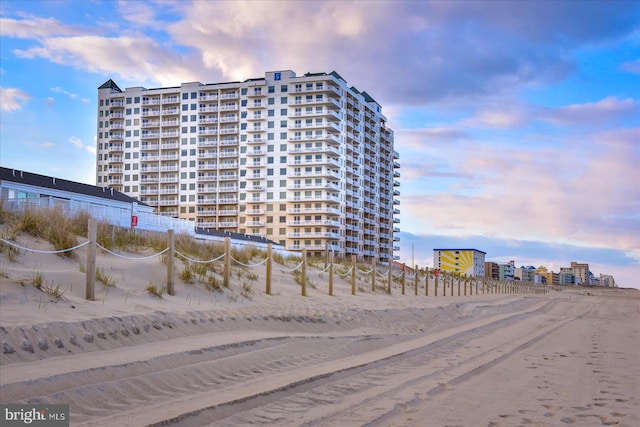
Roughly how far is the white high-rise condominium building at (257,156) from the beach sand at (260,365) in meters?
83.2

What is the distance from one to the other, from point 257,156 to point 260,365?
311ft

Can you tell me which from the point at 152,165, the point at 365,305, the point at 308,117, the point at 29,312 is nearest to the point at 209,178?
the point at 152,165

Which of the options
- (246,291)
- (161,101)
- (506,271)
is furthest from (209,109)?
(506,271)

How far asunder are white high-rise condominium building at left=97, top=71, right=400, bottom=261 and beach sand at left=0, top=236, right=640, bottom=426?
83.2 m

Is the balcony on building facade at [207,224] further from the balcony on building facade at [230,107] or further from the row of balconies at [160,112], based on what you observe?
the row of balconies at [160,112]

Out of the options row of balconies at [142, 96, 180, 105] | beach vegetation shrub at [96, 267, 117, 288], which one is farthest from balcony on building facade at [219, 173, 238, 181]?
beach vegetation shrub at [96, 267, 117, 288]

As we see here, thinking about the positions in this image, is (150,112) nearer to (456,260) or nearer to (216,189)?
(216,189)

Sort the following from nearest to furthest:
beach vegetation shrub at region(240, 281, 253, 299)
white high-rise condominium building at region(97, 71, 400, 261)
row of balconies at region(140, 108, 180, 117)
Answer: beach vegetation shrub at region(240, 281, 253, 299)
white high-rise condominium building at region(97, 71, 400, 261)
row of balconies at region(140, 108, 180, 117)

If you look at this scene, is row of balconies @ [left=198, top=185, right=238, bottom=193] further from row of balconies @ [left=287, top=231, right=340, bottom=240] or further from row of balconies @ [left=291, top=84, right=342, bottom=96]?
row of balconies @ [left=291, top=84, right=342, bottom=96]

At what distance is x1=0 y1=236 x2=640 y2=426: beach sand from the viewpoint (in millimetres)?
5988

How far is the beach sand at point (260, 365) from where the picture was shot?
5988 millimetres

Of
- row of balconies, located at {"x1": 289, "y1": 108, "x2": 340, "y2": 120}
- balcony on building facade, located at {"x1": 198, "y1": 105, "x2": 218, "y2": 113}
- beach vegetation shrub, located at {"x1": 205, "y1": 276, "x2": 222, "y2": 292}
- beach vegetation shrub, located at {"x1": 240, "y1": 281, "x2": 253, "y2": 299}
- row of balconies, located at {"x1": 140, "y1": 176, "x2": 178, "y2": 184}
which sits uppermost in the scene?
balcony on building facade, located at {"x1": 198, "y1": 105, "x2": 218, "y2": 113}

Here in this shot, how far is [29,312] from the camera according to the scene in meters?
8.33

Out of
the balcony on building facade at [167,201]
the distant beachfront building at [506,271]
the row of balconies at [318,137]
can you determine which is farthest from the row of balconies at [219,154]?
the distant beachfront building at [506,271]
